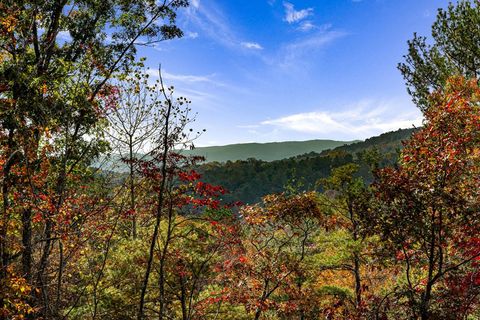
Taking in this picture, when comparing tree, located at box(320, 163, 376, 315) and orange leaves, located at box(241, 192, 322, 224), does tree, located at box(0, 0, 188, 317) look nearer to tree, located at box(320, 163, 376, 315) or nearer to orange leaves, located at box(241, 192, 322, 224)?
orange leaves, located at box(241, 192, 322, 224)

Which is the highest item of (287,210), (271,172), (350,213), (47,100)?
(47,100)

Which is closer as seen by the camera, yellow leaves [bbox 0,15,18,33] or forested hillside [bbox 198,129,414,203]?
yellow leaves [bbox 0,15,18,33]

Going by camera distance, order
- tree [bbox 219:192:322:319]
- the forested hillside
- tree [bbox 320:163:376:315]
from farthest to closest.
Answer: the forested hillside < tree [bbox 320:163:376:315] < tree [bbox 219:192:322:319]

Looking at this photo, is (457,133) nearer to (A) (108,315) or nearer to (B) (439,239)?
(B) (439,239)

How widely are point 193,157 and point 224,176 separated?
105500mm

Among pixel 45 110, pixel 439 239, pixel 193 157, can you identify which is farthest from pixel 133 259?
→ pixel 439 239

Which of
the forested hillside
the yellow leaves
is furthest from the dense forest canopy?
the forested hillside

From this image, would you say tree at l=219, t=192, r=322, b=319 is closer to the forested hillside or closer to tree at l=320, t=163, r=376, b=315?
tree at l=320, t=163, r=376, b=315

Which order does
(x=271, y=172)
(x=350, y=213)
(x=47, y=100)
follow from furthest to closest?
(x=271, y=172), (x=350, y=213), (x=47, y=100)

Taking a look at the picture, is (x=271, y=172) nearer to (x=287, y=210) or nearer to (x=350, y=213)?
(x=350, y=213)

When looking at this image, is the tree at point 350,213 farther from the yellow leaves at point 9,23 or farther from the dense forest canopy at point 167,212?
the yellow leaves at point 9,23

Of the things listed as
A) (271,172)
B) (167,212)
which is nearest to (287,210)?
(167,212)

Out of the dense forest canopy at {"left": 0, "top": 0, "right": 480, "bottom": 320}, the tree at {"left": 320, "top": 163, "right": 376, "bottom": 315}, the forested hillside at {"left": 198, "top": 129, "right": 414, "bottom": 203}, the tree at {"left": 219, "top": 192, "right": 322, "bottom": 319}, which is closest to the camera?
the dense forest canopy at {"left": 0, "top": 0, "right": 480, "bottom": 320}

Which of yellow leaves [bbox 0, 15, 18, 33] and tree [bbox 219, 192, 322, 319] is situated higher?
yellow leaves [bbox 0, 15, 18, 33]
